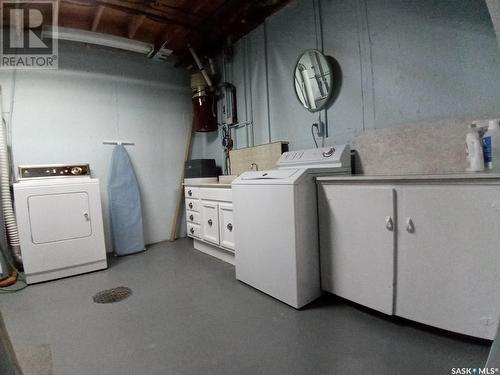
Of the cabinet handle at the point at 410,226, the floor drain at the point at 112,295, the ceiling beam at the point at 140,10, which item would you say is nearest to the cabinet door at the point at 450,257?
the cabinet handle at the point at 410,226

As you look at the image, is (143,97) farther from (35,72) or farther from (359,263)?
(359,263)

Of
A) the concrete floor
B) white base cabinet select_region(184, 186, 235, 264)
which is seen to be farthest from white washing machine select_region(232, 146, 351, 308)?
white base cabinet select_region(184, 186, 235, 264)

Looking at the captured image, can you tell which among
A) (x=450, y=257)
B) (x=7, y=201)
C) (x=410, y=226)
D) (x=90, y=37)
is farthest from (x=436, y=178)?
(x=7, y=201)

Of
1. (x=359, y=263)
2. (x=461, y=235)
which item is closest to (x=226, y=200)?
(x=359, y=263)

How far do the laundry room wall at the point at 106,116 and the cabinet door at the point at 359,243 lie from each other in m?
2.66

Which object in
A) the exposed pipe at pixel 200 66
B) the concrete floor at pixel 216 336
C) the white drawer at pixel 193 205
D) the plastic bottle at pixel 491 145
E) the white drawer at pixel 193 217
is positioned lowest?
the concrete floor at pixel 216 336

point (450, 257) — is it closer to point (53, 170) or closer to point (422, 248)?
point (422, 248)

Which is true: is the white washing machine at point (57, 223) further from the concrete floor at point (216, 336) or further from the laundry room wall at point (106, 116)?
the laundry room wall at point (106, 116)

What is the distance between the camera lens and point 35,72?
2.68 m

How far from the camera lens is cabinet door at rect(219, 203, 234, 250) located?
Result: 2.32m

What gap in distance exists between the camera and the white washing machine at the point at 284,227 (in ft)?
5.10

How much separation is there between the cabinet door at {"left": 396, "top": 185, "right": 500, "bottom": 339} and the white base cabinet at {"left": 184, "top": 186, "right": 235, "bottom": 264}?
1.46 metres

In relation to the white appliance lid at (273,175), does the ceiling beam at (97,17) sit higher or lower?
higher

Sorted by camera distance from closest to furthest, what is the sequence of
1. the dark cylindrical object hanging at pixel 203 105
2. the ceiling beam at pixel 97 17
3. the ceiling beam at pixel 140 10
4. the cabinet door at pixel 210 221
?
1. the ceiling beam at pixel 140 10
2. the ceiling beam at pixel 97 17
3. the cabinet door at pixel 210 221
4. the dark cylindrical object hanging at pixel 203 105
